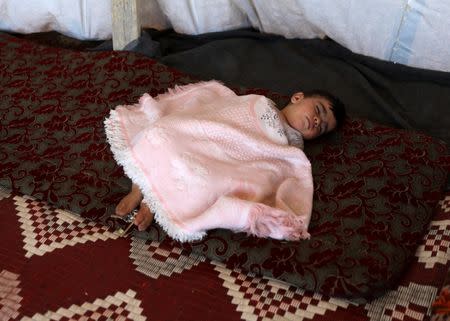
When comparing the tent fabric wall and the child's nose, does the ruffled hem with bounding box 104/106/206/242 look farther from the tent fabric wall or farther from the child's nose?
the tent fabric wall

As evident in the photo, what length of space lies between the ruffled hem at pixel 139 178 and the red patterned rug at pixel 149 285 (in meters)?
0.06

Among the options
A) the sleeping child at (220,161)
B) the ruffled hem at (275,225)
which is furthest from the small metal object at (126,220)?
the ruffled hem at (275,225)

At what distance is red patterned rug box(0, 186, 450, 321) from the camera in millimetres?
959

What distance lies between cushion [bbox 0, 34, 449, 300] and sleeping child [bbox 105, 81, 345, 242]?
5cm

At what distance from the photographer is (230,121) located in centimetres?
123

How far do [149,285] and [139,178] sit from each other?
0.78 ft

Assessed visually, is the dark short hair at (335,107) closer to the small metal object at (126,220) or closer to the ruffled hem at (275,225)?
the ruffled hem at (275,225)

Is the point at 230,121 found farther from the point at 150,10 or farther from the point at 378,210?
the point at 150,10

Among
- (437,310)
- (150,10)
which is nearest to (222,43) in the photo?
(150,10)

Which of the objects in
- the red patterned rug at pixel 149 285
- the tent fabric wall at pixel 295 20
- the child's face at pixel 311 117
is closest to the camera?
the red patterned rug at pixel 149 285

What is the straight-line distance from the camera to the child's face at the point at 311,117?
1.29 m

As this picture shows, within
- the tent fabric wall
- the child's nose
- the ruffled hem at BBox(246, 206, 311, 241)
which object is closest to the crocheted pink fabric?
the ruffled hem at BBox(246, 206, 311, 241)

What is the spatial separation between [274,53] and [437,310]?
1.14 meters

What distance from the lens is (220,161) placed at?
1143 mm
